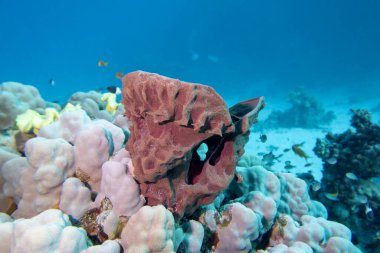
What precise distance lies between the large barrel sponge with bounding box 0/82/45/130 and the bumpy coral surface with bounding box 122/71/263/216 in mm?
2906

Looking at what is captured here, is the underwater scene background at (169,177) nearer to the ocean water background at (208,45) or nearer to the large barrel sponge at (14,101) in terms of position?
the large barrel sponge at (14,101)

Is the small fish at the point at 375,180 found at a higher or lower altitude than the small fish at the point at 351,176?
higher

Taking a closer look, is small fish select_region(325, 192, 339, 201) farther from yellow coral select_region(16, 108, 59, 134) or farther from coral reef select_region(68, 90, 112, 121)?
yellow coral select_region(16, 108, 59, 134)

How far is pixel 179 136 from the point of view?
2.29 metres

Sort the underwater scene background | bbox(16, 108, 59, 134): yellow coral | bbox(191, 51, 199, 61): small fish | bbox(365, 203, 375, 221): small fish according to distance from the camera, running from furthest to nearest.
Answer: bbox(191, 51, 199, 61): small fish, bbox(365, 203, 375, 221): small fish, bbox(16, 108, 59, 134): yellow coral, the underwater scene background

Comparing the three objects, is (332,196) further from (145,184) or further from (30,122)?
(30,122)

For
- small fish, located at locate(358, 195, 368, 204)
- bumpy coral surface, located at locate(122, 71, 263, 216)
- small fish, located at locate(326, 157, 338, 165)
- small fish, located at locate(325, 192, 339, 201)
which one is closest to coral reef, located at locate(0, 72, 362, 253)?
bumpy coral surface, located at locate(122, 71, 263, 216)

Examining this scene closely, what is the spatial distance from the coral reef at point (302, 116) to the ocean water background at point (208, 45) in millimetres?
14252

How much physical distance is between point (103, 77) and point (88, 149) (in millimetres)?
98307

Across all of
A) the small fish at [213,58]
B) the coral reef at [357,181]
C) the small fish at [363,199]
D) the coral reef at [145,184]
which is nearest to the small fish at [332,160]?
the coral reef at [357,181]

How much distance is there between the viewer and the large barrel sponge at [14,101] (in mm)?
4312

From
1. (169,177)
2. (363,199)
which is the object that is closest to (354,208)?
(363,199)

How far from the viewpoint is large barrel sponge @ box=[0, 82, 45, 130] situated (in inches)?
170

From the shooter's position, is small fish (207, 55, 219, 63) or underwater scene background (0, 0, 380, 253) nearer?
underwater scene background (0, 0, 380, 253)
